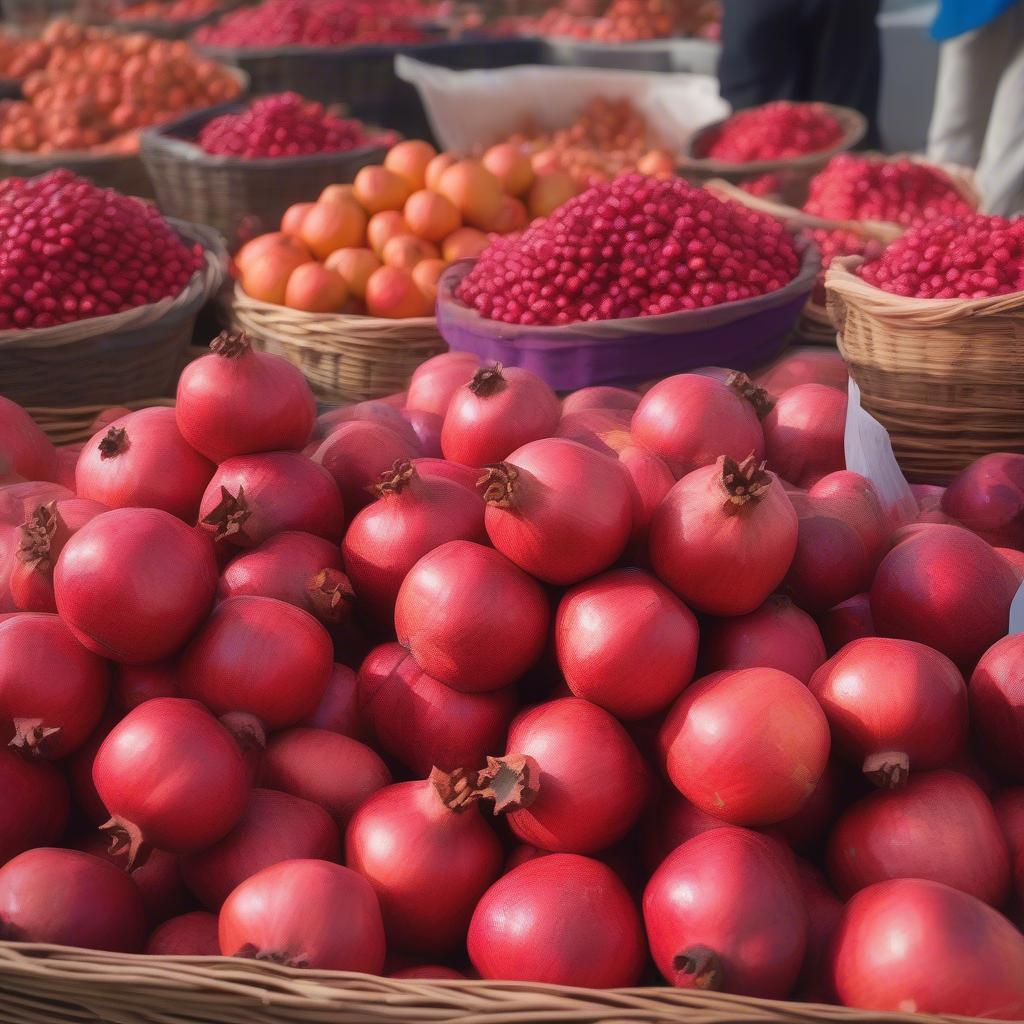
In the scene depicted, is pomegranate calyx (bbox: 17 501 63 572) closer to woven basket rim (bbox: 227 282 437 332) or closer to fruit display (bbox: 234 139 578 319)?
woven basket rim (bbox: 227 282 437 332)

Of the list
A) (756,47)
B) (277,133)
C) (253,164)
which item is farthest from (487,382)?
(756,47)

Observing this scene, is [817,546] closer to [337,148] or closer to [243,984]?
[243,984]

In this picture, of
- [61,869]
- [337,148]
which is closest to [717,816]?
[61,869]

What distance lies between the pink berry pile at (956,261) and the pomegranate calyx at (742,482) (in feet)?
2.87

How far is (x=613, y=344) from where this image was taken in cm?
171

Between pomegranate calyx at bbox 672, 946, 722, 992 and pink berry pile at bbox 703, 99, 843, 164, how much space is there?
3.32 m

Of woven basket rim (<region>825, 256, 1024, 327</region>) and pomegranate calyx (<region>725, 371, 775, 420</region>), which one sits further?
woven basket rim (<region>825, 256, 1024, 327</region>)

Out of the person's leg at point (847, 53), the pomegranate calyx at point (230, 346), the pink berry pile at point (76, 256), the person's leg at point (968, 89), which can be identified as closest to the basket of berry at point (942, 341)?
the pomegranate calyx at point (230, 346)

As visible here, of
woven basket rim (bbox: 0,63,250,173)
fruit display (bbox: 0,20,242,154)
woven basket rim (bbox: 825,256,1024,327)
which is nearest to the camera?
woven basket rim (bbox: 825,256,1024,327)

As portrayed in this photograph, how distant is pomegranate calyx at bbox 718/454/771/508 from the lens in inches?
37.0

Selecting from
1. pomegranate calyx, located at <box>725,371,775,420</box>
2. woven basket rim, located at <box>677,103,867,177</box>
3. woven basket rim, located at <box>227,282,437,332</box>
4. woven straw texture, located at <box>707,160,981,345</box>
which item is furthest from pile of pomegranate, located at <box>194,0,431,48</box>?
pomegranate calyx, located at <box>725,371,775,420</box>

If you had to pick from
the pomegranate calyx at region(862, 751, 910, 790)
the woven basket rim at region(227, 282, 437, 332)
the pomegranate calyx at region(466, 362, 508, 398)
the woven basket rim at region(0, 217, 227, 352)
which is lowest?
the woven basket rim at region(227, 282, 437, 332)

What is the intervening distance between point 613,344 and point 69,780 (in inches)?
40.7

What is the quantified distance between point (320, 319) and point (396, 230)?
0.51 m
